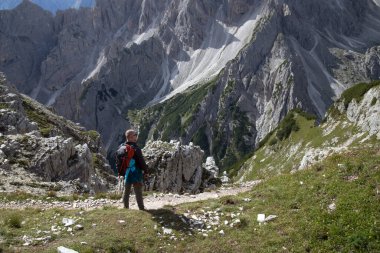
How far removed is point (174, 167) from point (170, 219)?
104 ft

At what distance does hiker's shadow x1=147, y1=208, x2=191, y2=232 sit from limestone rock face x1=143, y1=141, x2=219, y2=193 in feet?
85.5

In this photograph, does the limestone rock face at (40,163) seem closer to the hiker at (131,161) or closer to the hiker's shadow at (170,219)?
the hiker at (131,161)

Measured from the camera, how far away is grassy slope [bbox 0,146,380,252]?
16.8m

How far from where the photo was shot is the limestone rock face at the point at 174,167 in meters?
48.9

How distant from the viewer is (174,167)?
51719 mm

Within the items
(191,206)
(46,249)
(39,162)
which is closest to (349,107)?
(39,162)

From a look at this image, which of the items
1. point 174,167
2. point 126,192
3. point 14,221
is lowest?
point 174,167

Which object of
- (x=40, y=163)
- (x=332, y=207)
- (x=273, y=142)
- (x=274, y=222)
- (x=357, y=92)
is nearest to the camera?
(x=332, y=207)

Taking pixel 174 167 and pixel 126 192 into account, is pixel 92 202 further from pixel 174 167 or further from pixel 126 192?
pixel 174 167

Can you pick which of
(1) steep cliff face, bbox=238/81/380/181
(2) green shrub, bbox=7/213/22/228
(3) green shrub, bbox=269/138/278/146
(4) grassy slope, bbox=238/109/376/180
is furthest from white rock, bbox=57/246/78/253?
(3) green shrub, bbox=269/138/278/146

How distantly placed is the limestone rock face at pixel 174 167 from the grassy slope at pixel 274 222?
26331 mm

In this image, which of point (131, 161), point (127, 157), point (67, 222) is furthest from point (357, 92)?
point (67, 222)

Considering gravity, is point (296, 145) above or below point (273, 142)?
below

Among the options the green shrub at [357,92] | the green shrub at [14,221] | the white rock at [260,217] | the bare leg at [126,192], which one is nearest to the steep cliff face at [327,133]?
the green shrub at [357,92]
